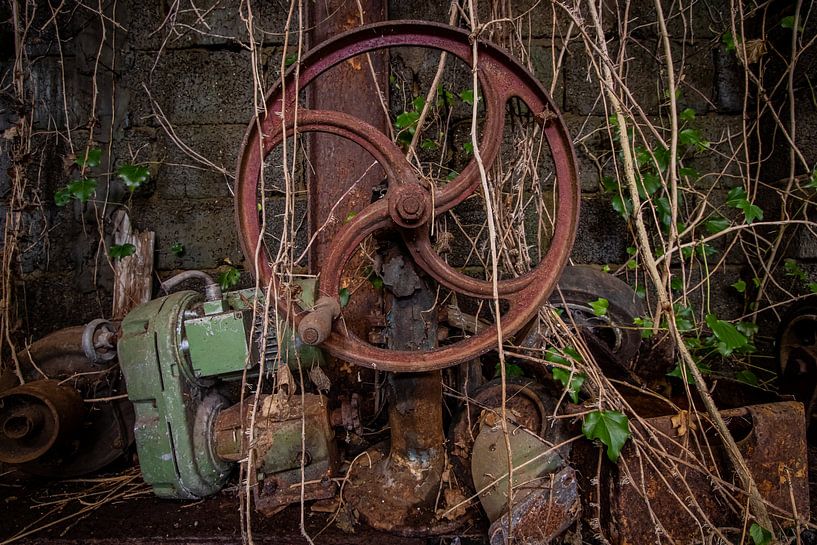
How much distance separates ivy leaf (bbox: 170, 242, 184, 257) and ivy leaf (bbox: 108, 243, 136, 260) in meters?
0.17

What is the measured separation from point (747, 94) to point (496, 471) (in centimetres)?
213

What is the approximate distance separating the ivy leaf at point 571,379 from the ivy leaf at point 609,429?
0.09m

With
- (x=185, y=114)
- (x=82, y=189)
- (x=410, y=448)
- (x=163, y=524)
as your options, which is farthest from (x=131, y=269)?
(x=410, y=448)

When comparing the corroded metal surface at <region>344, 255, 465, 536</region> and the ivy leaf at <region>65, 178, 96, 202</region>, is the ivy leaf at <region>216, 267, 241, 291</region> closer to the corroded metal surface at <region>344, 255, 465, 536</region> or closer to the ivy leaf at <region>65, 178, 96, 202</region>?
the ivy leaf at <region>65, 178, 96, 202</region>

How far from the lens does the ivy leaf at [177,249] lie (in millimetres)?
2490

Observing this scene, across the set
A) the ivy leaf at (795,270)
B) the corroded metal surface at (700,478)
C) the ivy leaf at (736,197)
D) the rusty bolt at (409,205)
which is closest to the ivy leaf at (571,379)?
the corroded metal surface at (700,478)

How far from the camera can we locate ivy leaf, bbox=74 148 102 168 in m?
2.34

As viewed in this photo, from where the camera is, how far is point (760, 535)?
1254mm

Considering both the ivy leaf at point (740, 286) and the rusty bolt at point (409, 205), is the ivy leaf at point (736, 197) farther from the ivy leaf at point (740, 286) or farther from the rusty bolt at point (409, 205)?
the rusty bolt at point (409, 205)

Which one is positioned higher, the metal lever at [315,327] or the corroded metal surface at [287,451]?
the metal lever at [315,327]

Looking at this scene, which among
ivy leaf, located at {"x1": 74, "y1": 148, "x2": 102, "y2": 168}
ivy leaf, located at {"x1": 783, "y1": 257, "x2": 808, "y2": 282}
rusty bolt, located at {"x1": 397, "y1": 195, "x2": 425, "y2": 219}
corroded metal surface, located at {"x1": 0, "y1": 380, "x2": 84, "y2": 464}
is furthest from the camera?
ivy leaf, located at {"x1": 74, "y1": 148, "x2": 102, "y2": 168}

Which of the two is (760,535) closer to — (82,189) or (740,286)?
(740,286)

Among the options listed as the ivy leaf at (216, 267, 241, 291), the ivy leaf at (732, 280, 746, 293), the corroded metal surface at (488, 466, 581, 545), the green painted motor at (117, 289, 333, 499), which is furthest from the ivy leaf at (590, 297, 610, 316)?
the ivy leaf at (216, 267, 241, 291)

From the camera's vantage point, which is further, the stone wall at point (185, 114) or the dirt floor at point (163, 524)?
the stone wall at point (185, 114)
